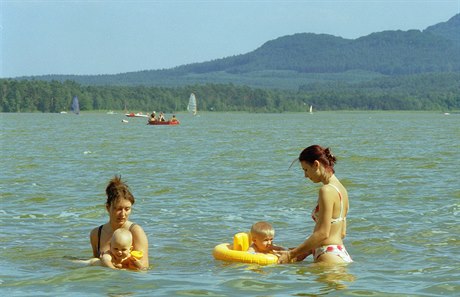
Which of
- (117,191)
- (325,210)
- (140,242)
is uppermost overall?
(117,191)

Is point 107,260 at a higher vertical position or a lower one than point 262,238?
lower

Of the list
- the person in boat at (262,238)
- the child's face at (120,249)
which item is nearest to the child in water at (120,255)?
the child's face at (120,249)

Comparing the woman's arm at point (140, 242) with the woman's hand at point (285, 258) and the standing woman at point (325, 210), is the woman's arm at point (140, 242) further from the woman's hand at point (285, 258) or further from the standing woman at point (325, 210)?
the standing woman at point (325, 210)

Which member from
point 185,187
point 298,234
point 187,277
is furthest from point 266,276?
point 185,187

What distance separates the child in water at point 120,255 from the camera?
11.4m

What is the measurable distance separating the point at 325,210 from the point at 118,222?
2529 mm

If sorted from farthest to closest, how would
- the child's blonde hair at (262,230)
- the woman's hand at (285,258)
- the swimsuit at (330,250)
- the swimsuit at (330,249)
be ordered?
1. the child's blonde hair at (262,230)
2. the woman's hand at (285,258)
3. the swimsuit at (330,250)
4. the swimsuit at (330,249)

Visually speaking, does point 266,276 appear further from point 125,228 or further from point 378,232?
point 378,232

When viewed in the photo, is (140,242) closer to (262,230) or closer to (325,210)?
(262,230)

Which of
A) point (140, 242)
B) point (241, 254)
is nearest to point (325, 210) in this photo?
point (241, 254)

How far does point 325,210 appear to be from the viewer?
11422mm

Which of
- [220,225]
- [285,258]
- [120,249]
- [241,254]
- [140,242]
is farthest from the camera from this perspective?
[220,225]

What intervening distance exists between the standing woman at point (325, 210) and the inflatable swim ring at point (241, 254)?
321mm

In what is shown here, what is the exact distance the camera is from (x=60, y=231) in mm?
16812
